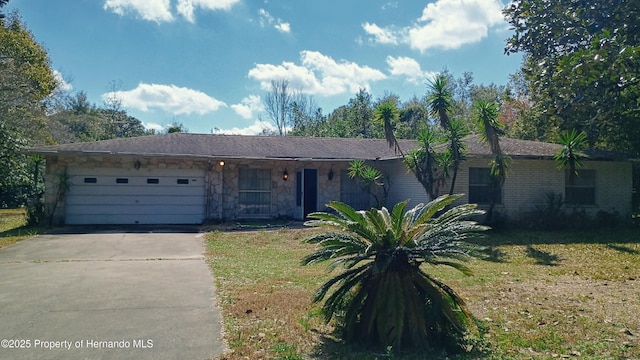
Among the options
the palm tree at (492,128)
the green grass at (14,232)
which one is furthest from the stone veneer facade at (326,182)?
the palm tree at (492,128)

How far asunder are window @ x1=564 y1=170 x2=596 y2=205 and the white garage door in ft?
42.9

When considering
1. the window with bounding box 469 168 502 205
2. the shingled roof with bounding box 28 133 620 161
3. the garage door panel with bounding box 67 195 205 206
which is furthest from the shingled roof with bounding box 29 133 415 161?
the window with bounding box 469 168 502 205

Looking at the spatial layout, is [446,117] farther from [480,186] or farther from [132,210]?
[132,210]

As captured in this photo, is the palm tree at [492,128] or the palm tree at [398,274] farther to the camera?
the palm tree at [492,128]

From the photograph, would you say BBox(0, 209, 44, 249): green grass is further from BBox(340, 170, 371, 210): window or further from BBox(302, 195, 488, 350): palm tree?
BBox(340, 170, 371, 210): window

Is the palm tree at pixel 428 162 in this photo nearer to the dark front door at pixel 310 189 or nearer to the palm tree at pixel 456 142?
the palm tree at pixel 456 142

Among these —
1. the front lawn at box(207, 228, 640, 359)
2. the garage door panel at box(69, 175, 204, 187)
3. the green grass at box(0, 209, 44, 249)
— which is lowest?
the front lawn at box(207, 228, 640, 359)

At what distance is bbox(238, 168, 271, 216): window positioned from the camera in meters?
15.8

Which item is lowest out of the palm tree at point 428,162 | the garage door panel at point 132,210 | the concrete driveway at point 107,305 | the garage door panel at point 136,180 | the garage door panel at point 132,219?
the concrete driveway at point 107,305

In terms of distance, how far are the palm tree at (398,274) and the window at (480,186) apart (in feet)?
33.4

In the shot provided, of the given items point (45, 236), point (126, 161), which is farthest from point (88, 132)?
point (45, 236)

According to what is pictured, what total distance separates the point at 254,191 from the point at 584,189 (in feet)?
38.8

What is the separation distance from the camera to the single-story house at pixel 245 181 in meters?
14.0

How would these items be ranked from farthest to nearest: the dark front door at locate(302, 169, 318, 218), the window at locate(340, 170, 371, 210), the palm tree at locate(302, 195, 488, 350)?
the window at locate(340, 170, 371, 210) < the dark front door at locate(302, 169, 318, 218) < the palm tree at locate(302, 195, 488, 350)
